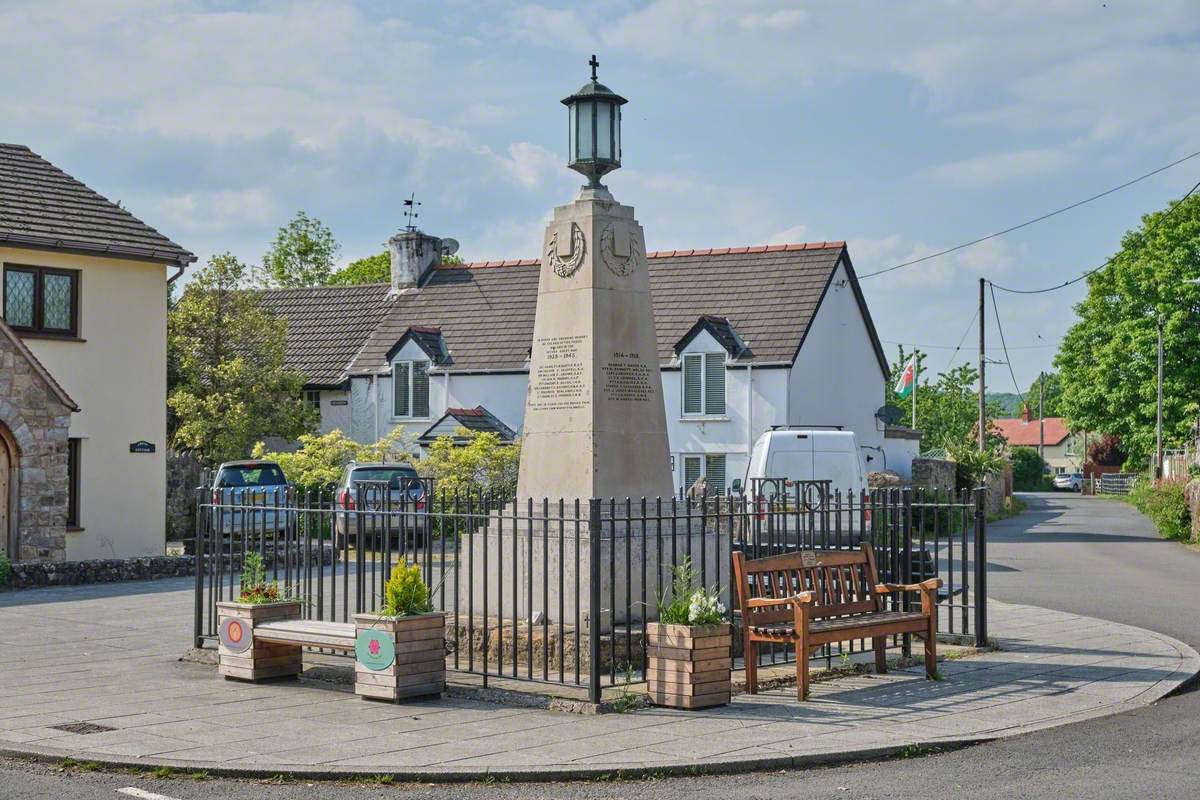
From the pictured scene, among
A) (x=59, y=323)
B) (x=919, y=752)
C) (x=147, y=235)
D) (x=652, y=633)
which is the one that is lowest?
(x=919, y=752)

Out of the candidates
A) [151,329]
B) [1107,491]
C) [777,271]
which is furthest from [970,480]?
[1107,491]

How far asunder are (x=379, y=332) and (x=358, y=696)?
32.5m

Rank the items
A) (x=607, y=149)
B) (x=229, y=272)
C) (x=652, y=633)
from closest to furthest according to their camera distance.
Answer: (x=652, y=633) < (x=607, y=149) < (x=229, y=272)

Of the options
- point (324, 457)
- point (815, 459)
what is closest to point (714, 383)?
point (324, 457)

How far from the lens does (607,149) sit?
12.7m

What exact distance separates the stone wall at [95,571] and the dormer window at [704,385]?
16578 millimetres

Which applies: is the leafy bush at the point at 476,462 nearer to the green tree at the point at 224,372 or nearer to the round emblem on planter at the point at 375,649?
the green tree at the point at 224,372

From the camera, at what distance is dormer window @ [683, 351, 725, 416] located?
36750 millimetres

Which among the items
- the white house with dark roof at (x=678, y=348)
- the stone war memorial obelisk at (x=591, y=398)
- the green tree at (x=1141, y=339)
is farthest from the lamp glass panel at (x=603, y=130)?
the green tree at (x=1141, y=339)

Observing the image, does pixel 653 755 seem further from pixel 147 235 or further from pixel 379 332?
pixel 379 332

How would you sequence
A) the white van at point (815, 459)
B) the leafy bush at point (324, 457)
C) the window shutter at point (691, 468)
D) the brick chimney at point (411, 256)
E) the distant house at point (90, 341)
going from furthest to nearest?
1. the brick chimney at point (411, 256)
2. the window shutter at point (691, 468)
3. the leafy bush at point (324, 457)
4. the distant house at point (90, 341)
5. the white van at point (815, 459)

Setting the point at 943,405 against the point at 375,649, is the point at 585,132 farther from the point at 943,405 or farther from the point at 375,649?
the point at 943,405

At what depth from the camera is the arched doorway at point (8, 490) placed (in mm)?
22156

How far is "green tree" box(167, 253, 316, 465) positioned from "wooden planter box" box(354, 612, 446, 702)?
87.2 feet
